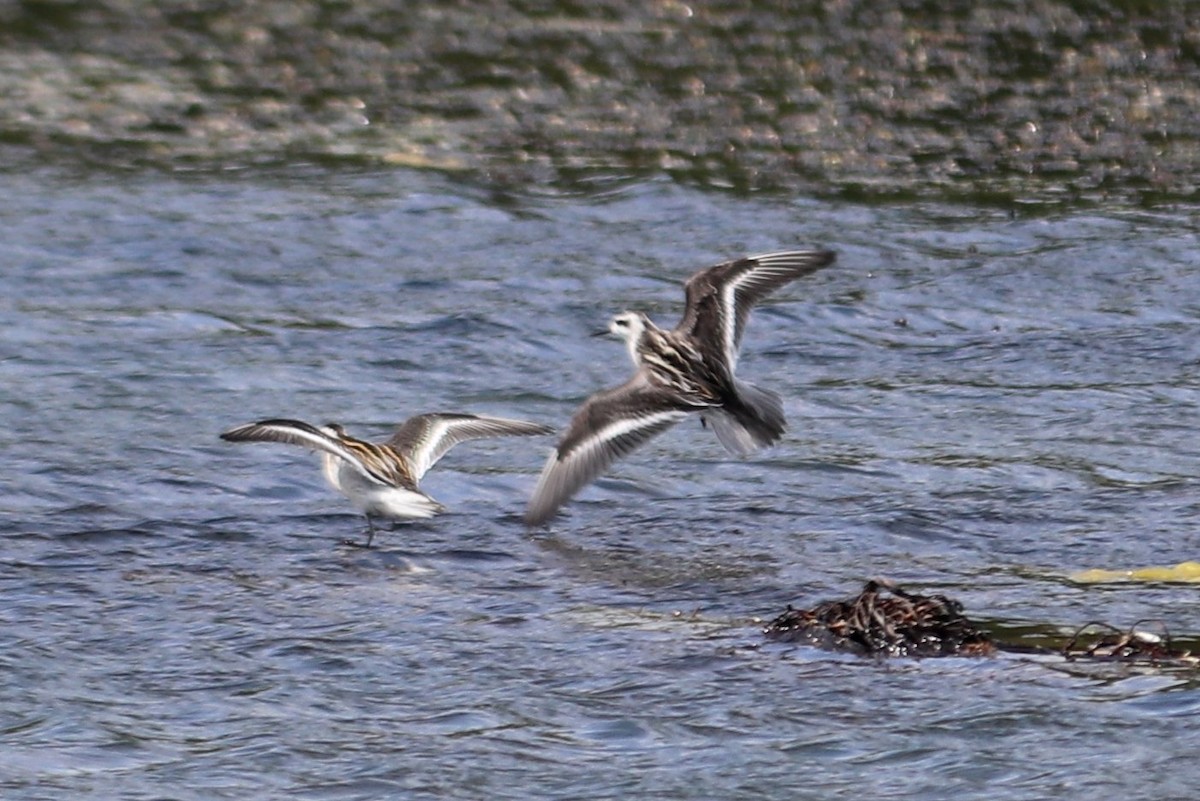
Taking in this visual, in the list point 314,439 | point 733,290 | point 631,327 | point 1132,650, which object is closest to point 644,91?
point 733,290

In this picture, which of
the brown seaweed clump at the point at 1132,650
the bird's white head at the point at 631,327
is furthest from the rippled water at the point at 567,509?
the bird's white head at the point at 631,327

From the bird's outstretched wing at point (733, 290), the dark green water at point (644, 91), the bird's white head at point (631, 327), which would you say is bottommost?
the bird's white head at point (631, 327)

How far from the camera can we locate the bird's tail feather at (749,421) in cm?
955

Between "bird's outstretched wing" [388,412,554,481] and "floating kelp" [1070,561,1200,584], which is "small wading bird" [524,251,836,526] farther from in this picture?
"floating kelp" [1070,561,1200,584]

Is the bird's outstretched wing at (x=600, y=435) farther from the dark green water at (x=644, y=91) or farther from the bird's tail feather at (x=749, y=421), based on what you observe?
the dark green water at (x=644, y=91)

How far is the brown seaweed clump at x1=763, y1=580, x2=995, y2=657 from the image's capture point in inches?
291

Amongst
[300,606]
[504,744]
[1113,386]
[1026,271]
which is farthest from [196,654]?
[1026,271]

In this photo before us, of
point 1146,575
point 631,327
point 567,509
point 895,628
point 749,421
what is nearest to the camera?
point 895,628

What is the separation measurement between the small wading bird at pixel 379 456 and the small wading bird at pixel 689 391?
51 cm

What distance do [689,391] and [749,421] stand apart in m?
0.29

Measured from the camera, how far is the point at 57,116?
16.6 m

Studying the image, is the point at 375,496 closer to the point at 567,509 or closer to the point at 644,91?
the point at 567,509

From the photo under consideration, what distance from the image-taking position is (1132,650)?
23.7 feet

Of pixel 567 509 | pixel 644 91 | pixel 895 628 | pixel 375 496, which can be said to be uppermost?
pixel 644 91
